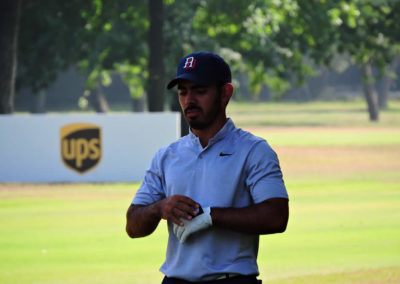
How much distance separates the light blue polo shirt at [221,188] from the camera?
150 inches

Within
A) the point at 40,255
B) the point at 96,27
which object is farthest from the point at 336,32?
the point at 40,255

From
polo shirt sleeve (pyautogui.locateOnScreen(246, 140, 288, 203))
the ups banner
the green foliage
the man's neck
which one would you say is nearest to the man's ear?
the man's neck

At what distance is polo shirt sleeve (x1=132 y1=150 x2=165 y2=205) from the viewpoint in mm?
4000

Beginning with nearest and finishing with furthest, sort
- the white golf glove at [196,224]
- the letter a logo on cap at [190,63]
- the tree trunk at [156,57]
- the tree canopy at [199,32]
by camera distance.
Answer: the white golf glove at [196,224] → the letter a logo on cap at [190,63] → the tree trunk at [156,57] → the tree canopy at [199,32]

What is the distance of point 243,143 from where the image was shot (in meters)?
3.88

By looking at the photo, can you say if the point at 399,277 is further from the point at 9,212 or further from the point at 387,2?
the point at 387,2

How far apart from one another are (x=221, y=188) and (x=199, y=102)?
35cm

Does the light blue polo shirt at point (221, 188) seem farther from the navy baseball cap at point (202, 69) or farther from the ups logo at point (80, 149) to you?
the ups logo at point (80, 149)

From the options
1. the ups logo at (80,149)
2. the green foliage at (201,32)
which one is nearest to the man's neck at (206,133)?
the ups logo at (80,149)

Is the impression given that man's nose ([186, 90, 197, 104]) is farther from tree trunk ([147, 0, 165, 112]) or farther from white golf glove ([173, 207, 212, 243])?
tree trunk ([147, 0, 165, 112])

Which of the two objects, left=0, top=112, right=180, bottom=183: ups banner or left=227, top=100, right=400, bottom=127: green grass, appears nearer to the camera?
left=0, top=112, right=180, bottom=183: ups banner

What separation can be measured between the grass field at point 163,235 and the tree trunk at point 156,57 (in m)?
7.12

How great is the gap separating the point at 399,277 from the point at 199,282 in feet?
20.8

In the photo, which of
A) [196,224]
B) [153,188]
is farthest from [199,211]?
[153,188]
